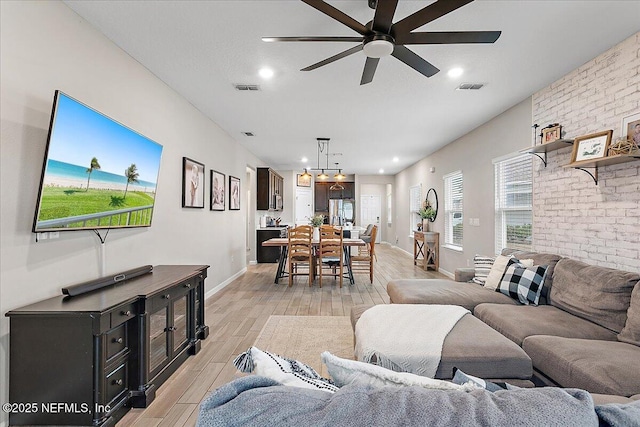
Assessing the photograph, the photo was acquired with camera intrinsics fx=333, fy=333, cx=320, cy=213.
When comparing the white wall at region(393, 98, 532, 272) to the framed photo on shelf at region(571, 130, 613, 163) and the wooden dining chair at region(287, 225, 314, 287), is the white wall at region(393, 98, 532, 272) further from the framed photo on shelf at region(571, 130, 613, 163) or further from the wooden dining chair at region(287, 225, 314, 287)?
the wooden dining chair at region(287, 225, 314, 287)

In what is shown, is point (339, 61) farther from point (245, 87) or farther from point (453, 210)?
point (453, 210)

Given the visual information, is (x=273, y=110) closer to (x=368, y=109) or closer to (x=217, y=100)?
(x=217, y=100)

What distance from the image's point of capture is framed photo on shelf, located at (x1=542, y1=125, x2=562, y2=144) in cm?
348

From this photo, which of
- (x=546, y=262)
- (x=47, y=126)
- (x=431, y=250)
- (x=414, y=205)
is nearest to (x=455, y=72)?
(x=546, y=262)

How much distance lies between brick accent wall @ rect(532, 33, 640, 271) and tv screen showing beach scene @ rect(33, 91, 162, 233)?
388cm

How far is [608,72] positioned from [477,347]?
9.09 feet

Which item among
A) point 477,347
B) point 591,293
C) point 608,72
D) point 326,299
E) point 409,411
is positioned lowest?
point 326,299

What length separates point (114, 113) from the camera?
110 inches

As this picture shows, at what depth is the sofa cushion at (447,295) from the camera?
125 inches

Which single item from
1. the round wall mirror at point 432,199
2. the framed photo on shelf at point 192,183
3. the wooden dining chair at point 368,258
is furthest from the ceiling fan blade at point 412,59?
the round wall mirror at point 432,199

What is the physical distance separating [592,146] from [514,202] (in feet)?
5.35

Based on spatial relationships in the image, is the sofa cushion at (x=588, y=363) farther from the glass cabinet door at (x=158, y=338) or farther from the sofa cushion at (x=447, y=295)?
the glass cabinet door at (x=158, y=338)

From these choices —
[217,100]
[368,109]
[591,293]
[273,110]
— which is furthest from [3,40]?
[591,293]

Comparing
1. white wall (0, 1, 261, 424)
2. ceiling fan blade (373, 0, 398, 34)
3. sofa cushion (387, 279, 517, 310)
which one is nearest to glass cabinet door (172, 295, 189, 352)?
white wall (0, 1, 261, 424)
